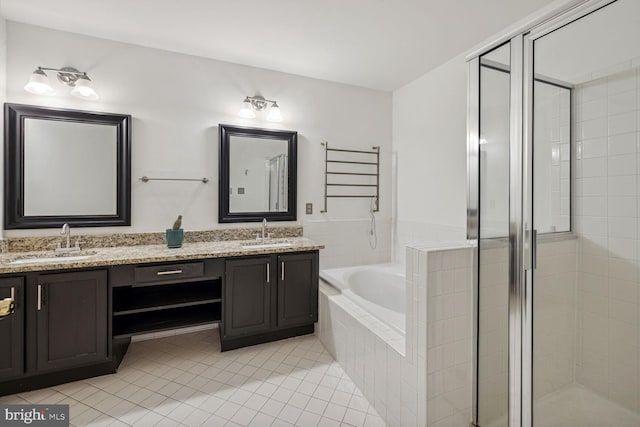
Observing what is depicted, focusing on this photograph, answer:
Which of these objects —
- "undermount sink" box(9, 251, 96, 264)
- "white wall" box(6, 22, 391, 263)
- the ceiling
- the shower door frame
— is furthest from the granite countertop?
the ceiling

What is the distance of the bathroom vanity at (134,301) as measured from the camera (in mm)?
1836

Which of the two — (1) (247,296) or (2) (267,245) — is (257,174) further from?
(1) (247,296)

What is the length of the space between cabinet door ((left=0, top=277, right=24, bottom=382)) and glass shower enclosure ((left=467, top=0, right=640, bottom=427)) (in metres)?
2.68

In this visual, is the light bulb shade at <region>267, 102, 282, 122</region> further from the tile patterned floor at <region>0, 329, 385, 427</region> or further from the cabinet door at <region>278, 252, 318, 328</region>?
the tile patterned floor at <region>0, 329, 385, 427</region>

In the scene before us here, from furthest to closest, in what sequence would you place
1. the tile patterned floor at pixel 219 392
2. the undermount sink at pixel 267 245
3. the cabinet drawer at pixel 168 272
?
the undermount sink at pixel 267 245 < the cabinet drawer at pixel 168 272 < the tile patterned floor at pixel 219 392

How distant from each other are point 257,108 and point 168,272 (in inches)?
66.1

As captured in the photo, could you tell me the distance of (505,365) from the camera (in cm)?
150

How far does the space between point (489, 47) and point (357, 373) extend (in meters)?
2.09

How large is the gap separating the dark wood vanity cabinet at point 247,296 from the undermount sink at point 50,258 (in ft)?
3.27

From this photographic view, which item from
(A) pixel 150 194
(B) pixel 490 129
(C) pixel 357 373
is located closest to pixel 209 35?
(A) pixel 150 194

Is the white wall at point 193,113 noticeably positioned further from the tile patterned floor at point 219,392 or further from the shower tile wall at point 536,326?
the shower tile wall at point 536,326

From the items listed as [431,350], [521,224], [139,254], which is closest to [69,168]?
[139,254]

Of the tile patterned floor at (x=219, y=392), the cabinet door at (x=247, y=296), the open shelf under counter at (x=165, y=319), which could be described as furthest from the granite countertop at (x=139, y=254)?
the tile patterned floor at (x=219, y=392)

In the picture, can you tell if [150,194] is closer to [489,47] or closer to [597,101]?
[489,47]
